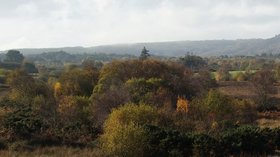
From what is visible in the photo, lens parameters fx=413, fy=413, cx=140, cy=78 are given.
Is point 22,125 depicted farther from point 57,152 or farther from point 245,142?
point 245,142

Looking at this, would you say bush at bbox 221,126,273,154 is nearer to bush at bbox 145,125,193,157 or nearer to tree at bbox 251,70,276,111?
bush at bbox 145,125,193,157

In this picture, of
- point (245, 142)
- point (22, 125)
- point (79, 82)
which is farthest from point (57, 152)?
point (79, 82)

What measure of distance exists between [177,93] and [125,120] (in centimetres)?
3825

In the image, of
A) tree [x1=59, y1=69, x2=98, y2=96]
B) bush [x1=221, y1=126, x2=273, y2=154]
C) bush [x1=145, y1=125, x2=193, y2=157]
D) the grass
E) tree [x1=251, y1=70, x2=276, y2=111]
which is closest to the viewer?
bush [x1=221, y1=126, x2=273, y2=154]

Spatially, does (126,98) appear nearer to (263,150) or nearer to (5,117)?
(5,117)

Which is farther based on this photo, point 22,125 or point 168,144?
point 22,125

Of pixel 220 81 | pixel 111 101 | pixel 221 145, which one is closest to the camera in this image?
pixel 221 145

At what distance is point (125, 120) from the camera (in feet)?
103

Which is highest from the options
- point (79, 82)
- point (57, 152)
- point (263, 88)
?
point (57, 152)

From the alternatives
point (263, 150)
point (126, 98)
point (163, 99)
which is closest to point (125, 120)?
point (263, 150)

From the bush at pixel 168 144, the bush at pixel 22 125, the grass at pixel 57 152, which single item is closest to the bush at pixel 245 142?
the bush at pixel 168 144

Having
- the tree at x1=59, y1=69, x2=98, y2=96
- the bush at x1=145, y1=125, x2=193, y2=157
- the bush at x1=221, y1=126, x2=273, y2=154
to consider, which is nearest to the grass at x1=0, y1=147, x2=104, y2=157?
the bush at x1=145, y1=125, x2=193, y2=157

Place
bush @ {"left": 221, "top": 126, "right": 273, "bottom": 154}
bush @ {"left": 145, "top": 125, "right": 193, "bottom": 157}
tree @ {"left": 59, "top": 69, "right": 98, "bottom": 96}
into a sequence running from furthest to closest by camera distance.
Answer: tree @ {"left": 59, "top": 69, "right": 98, "bottom": 96} → bush @ {"left": 145, "top": 125, "right": 193, "bottom": 157} → bush @ {"left": 221, "top": 126, "right": 273, "bottom": 154}

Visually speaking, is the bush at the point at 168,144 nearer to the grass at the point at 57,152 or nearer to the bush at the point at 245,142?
the bush at the point at 245,142
